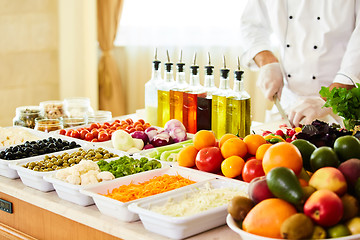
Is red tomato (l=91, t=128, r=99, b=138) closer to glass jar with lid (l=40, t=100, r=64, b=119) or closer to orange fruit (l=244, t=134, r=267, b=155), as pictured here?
glass jar with lid (l=40, t=100, r=64, b=119)

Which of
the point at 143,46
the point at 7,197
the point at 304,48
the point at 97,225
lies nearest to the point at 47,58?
the point at 143,46

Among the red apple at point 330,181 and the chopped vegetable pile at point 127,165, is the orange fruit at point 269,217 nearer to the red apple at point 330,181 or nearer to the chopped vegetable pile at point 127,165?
the red apple at point 330,181

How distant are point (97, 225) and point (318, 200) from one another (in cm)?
59

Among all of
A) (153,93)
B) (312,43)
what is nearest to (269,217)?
(153,93)

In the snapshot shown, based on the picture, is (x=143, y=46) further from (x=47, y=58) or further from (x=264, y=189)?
(x=264, y=189)

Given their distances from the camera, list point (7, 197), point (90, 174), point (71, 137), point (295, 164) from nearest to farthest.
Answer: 1. point (295, 164)
2. point (90, 174)
3. point (7, 197)
4. point (71, 137)

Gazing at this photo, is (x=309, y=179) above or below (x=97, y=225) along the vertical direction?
above

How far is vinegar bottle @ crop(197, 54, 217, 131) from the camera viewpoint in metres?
2.10

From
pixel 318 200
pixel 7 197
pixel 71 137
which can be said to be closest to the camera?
pixel 318 200

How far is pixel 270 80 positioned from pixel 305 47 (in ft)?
1.21

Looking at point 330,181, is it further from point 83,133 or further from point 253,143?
point 83,133

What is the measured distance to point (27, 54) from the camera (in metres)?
4.40

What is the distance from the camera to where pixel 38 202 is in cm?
153

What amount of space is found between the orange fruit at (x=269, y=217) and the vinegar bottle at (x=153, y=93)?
128 cm
